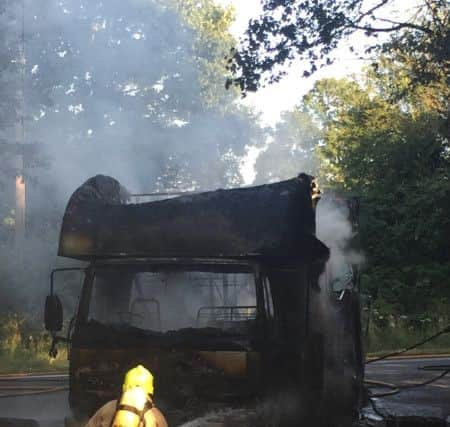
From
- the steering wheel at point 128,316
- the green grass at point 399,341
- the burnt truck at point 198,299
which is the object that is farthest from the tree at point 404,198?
the steering wheel at point 128,316

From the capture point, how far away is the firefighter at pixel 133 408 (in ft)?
12.4

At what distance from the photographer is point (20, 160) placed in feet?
70.2

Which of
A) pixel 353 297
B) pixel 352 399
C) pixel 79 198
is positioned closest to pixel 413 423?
pixel 352 399

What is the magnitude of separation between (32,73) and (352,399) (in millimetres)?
18603

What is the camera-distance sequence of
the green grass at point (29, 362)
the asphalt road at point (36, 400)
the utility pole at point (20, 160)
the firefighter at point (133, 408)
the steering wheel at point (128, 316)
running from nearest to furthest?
the firefighter at point (133, 408) < the steering wheel at point (128, 316) < the asphalt road at point (36, 400) < the green grass at point (29, 362) < the utility pole at point (20, 160)

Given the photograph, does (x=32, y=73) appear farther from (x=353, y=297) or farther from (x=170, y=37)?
(x=353, y=297)

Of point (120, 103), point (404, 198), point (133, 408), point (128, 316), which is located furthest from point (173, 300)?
point (120, 103)

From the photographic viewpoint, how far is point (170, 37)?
3144cm

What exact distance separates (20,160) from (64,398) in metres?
12.1

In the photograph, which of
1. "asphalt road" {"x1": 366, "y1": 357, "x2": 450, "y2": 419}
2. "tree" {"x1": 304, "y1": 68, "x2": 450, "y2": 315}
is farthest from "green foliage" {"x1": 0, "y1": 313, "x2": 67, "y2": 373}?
"tree" {"x1": 304, "y1": 68, "x2": 450, "y2": 315}

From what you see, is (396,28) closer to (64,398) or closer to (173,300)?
(64,398)

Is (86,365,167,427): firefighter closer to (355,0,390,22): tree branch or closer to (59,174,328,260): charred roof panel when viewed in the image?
(59,174,328,260): charred roof panel

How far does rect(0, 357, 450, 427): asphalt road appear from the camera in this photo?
893cm

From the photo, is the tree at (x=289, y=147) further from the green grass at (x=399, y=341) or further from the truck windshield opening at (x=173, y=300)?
the truck windshield opening at (x=173, y=300)
